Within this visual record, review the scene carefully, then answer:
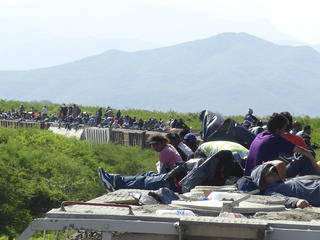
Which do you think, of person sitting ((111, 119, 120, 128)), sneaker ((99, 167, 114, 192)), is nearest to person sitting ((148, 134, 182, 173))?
sneaker ((99, 167, 114, 192))

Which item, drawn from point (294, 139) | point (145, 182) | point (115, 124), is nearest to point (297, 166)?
point (294, 139)

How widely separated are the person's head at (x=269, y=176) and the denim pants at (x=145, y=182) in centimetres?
172

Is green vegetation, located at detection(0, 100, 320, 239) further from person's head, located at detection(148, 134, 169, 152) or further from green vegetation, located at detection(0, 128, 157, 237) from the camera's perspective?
person's head, located at detection(148, 134, 169, 152)

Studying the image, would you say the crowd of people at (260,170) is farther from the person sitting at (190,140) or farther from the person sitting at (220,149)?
the person sitting at (190,140)

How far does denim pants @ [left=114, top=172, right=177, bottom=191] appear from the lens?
346 inches

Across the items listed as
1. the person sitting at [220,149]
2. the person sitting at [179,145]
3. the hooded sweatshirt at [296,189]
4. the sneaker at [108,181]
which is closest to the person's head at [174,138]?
the person sitting at [179,145]

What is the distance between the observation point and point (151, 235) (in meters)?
5.02

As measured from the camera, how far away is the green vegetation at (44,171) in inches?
666

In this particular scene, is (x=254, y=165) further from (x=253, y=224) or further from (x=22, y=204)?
(x=22, y=204)

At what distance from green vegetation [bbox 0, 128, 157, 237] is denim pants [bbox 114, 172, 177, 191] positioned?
22.5 ft

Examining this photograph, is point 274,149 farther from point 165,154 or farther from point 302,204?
point 165,154

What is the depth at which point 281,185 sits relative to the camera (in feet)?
23.2

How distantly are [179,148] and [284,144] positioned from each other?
365 centimetres

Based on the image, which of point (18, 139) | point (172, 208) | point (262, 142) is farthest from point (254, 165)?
point (18, 139)
